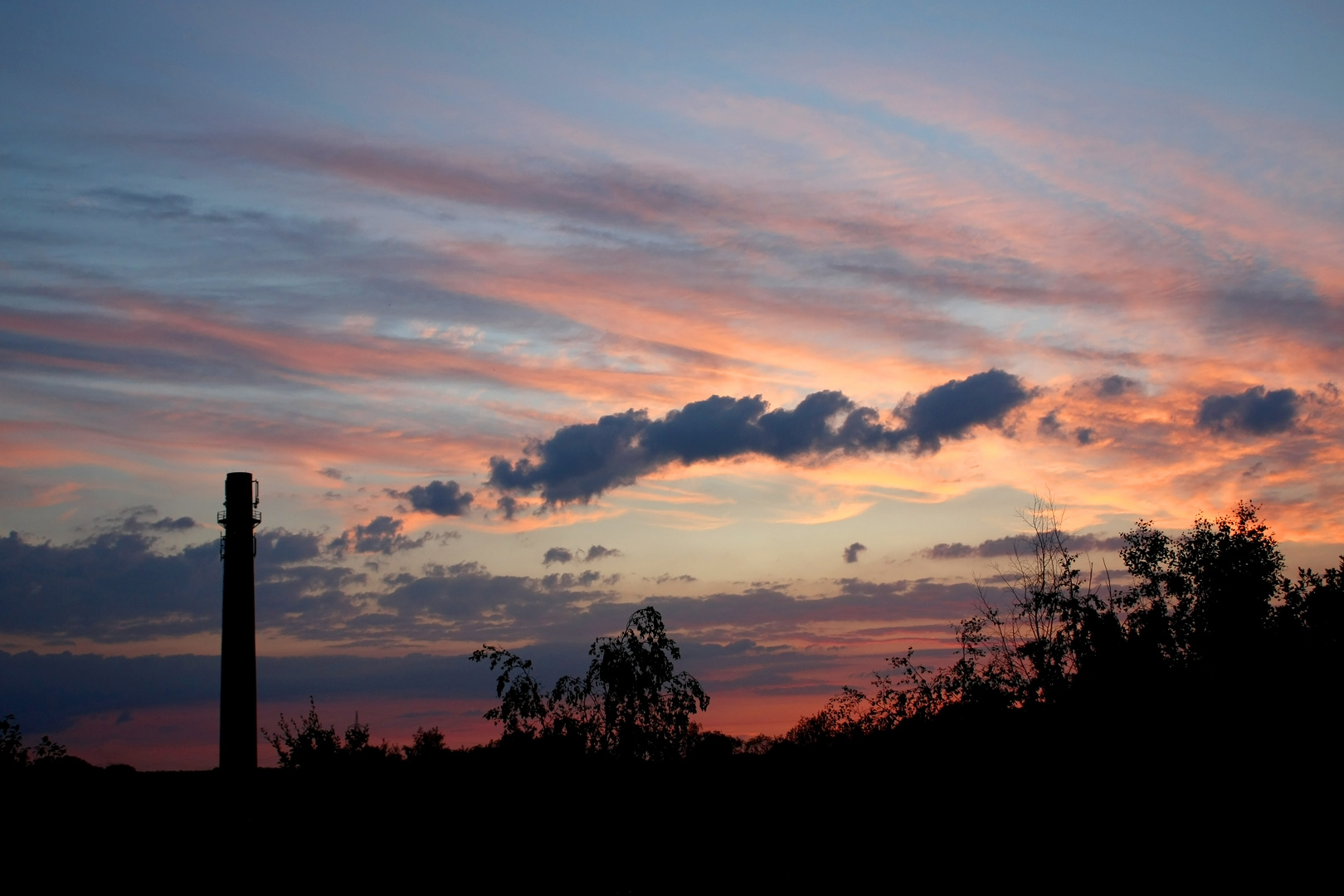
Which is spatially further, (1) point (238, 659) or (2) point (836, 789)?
(1) point (238, 659)

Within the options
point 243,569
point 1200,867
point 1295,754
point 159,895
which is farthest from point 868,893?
point 243,569

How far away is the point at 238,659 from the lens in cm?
3697

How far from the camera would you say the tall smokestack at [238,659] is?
3638cm

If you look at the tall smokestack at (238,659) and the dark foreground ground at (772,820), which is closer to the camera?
the dark foreground ground at (772,820)

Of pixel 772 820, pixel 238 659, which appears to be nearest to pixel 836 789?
pixel 772 820

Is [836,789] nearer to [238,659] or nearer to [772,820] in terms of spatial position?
[772,820]

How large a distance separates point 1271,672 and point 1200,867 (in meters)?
13.6

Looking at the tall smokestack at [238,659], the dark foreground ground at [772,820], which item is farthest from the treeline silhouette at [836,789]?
the tall smokestack at [238,659]

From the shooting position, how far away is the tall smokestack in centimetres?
3638

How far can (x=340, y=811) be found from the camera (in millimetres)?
19297

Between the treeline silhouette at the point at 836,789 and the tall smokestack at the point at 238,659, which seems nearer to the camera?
the treeline silhouette at the point at 836,789

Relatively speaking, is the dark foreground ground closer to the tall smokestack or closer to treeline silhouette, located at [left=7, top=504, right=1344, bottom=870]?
treeline silhouette, located at [left=7, top=504, right=1344, bottom=870]

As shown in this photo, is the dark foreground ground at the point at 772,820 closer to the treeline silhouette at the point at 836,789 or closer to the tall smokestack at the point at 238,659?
the treeline silhouette at the point at 836,789

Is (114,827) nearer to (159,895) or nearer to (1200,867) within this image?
(159,895)
